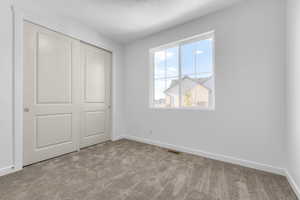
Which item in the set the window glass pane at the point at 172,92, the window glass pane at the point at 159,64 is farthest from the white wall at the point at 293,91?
the window glass pane at the point at 159,64

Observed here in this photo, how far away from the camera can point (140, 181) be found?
172 cm

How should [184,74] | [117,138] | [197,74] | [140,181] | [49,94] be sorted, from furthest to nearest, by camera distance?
[117,138], [184,74], [197,74], [49,94], [140,181]

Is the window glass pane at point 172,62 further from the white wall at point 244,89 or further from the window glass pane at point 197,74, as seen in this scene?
the white wall at point 244,89

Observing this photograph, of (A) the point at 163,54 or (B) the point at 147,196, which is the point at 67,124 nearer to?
(B) the point at 147,196

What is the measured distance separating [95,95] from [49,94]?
0.93 meters

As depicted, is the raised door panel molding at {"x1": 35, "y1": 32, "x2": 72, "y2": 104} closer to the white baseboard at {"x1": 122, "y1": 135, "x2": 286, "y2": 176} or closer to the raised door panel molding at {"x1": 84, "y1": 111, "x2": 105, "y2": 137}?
the raised door panel molding at {"x1": 84, "y1": 111, "x2": 105, "y2": 137}

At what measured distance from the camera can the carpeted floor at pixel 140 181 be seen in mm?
1460

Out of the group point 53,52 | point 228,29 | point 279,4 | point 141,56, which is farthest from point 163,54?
point 53,52

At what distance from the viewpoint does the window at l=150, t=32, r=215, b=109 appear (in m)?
2.55

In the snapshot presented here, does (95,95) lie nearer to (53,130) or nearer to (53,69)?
(53,69)

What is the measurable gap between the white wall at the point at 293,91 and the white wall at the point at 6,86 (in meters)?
3.61

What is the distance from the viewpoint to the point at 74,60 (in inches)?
108

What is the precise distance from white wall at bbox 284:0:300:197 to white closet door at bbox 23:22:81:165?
3.39 metres

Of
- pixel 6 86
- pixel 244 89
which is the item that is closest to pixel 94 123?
pixel 6 86
